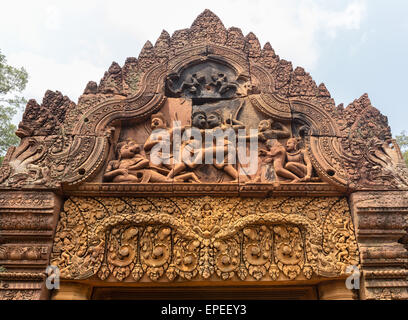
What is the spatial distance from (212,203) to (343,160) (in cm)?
182

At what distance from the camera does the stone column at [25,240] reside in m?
3.93

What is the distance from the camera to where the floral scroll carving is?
4.17 m

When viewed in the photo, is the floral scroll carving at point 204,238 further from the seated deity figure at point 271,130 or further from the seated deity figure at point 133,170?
the seated deity figure at point 271,130

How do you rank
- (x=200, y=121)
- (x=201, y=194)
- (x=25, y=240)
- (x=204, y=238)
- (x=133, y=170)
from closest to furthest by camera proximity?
(x=25, y=240) → (x=204, y=238) → (x=201, y=194) → (x=133, y=170) → (x=200, y=121)

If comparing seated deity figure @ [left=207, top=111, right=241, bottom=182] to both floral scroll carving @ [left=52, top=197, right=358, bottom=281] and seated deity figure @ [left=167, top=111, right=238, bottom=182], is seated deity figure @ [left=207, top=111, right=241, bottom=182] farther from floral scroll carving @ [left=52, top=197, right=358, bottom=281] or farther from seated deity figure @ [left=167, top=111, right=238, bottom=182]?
floral scroll carving @ [left=52, top=197, right=358, bottom=281]

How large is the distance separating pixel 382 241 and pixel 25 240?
4.25 m

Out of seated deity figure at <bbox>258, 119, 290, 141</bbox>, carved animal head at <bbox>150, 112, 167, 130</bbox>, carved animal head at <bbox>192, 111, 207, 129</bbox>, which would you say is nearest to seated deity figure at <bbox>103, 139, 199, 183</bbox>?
carved animal head at <bbox>150, 112, 167, 130</bbox>

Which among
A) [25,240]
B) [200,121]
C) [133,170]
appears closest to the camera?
[25,240]

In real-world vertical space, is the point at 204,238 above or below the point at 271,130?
below

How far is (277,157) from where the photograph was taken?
15.3 feet

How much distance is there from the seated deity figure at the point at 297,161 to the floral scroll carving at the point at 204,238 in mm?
335

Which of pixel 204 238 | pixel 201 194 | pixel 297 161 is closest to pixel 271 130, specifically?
pixel 297 161

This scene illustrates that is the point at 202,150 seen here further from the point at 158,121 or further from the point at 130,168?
the point at 130,168

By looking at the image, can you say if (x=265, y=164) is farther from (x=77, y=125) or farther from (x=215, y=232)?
(x=77, y=125)
